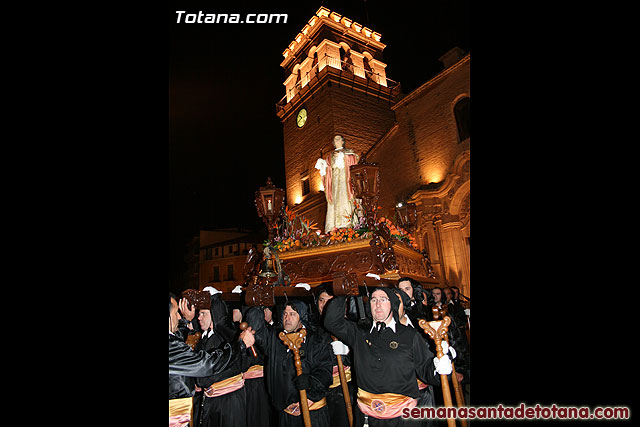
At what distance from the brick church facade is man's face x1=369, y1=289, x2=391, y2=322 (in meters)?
8.54

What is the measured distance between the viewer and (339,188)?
23.3 feet

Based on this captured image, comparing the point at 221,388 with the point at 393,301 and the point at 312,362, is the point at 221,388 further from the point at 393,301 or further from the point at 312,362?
the point at 393,301

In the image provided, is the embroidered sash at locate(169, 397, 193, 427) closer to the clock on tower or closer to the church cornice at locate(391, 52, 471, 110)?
the church cornice at locate(391, 52, 471, 110)

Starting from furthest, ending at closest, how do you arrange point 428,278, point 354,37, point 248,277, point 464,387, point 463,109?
point 354,37, point 463,109, point 428,278, point 248,277, point 464,387

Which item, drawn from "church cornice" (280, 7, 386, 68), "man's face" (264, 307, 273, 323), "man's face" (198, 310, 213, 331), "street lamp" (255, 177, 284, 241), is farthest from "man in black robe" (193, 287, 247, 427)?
"church cornice" (280, 7, 386, 68)

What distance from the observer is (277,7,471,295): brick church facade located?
12.1 m

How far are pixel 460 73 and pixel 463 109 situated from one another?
4.44ft

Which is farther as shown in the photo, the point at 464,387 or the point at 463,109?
the point at 463,109

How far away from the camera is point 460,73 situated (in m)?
13.1

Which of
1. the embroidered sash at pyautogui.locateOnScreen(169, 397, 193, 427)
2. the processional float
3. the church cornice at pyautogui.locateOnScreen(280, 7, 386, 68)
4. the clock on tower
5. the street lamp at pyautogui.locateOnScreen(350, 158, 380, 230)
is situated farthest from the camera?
the church cornice at pyautogui.locateOnScreen(280, 7, 386, 68)

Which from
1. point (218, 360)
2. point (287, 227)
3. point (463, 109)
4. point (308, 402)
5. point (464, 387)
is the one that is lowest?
point (464, 387)

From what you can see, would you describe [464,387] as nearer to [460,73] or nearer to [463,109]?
[463,109]

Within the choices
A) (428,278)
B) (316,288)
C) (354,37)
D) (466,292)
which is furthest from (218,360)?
(354,37)

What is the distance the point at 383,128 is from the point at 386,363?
1723 cm
